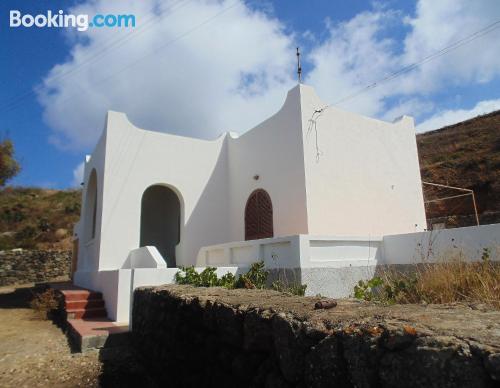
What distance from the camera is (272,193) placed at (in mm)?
9828

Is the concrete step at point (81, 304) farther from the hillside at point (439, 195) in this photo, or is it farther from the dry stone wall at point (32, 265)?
the hillside at point (439, 195)

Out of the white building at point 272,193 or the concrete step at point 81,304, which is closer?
the white building at point 272,193

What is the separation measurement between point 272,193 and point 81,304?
541 cm

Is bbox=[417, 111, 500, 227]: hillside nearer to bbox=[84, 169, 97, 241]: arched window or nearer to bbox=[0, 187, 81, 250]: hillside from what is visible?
bbox=[84, 169, 97, 241]: arched window

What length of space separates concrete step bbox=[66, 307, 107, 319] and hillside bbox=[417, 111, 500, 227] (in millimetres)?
15486

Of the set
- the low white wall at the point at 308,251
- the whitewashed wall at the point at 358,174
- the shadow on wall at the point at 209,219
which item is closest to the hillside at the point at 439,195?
→ the whitewashed wall at the point at 358,174

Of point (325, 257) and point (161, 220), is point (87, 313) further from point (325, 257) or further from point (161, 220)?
point (161, 220)

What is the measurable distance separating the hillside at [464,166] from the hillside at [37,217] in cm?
2432

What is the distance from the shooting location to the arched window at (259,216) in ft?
32.8

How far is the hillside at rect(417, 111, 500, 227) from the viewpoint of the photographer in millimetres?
20328

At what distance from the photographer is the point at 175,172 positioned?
11.2 m

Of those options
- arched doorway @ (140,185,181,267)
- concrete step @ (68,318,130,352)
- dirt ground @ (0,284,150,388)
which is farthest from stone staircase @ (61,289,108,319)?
arched doorway @ (140,185,181,267)

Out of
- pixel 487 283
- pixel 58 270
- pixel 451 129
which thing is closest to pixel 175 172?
pixel 487 283

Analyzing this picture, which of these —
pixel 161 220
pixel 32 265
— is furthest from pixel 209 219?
pixel 32 265
